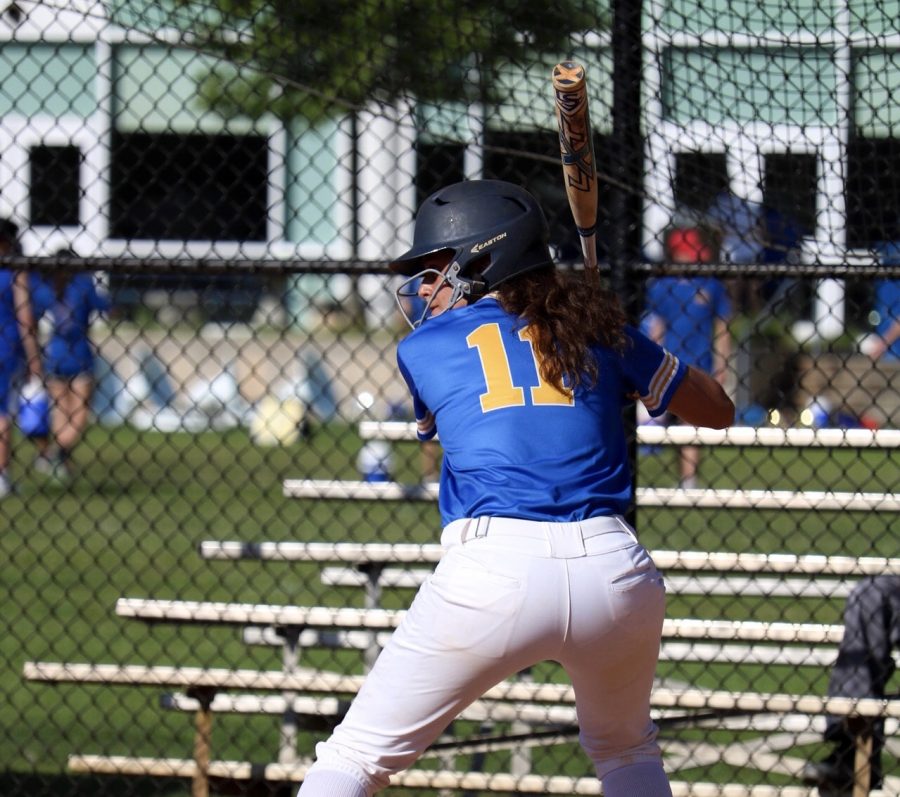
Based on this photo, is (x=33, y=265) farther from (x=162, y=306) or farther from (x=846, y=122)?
(x=162, y=306)

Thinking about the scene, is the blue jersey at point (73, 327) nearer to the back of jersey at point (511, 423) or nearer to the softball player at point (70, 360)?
the softball player at point (70, 360)

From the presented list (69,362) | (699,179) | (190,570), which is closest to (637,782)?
(699,179)

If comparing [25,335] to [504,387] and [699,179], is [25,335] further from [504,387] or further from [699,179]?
[504,387]

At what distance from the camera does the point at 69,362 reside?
10.0 m

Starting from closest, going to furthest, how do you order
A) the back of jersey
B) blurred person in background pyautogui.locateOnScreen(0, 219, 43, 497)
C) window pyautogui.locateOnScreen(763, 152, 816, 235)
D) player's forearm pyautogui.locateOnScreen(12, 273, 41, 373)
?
the back of jersey → window pyautogui.locateOnScreen(763, 152, 816, 235) → player's forearm pyautogui.locateOnScreen(12, 273, 41, 373) → blurred person in background pyautogui.locateOnScreen(0, 219, 43, 497)

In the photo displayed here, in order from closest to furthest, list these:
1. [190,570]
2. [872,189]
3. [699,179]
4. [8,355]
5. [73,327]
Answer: [872,189] → [699,179] → [190,570] → [8,355] → [73,327]

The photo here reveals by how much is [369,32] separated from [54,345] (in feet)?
20.9

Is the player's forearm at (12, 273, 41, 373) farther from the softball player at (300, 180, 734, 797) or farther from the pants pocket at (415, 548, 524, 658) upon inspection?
the pants pocket at (415, 548, 524, 658)

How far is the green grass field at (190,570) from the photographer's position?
4926 millimetres

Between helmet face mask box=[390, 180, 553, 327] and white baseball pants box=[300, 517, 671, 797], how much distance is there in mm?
571

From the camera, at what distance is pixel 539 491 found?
2838 mm

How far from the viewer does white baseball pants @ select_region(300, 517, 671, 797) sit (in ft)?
8.93

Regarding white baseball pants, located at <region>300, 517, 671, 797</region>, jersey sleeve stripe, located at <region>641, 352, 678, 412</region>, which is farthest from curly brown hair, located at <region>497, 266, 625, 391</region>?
white baseball pants, located at <region>300, 517, 671, 797</region>

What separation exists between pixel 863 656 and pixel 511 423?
76.7 inches
